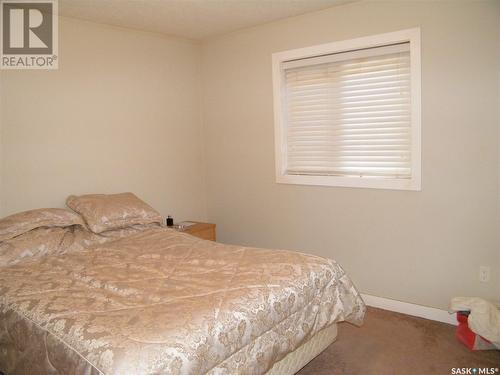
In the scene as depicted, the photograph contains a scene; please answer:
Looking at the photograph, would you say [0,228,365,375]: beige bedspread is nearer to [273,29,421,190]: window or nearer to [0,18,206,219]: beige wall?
[0,18,206,219]: beige wall

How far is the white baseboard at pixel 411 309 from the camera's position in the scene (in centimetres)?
327

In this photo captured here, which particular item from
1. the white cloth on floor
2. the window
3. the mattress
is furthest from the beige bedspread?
the window

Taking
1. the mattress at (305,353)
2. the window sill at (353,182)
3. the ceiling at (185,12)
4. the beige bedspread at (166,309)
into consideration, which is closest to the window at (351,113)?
the window sill at (353,182)

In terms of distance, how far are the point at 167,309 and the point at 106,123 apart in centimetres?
235

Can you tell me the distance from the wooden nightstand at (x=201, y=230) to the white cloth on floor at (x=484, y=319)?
89.7 inches

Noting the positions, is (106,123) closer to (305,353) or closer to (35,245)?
(35,245)

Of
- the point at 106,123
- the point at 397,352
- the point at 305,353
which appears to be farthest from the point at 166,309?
the point at 106,123

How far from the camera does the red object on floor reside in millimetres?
2807

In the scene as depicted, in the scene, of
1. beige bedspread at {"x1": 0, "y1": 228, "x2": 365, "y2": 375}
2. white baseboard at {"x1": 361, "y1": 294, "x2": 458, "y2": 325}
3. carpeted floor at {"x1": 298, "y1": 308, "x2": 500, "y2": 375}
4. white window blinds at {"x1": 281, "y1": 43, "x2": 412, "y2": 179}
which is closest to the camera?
beige bedspread at {"x1": 0, "y1": 228, "x2": 365, "y2": 375}

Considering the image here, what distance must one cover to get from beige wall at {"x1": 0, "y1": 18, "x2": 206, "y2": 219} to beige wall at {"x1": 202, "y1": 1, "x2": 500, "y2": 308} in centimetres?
34

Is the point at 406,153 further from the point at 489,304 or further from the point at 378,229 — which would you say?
the point at 489,304

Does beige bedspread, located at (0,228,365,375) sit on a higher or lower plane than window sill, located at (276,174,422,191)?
lower

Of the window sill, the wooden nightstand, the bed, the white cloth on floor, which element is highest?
the window sill

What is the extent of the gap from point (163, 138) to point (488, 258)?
3.03 m
